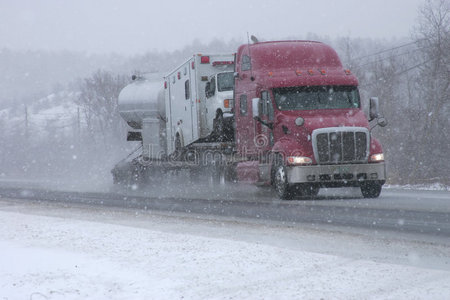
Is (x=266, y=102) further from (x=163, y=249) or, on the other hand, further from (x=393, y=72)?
(x=393, y=72)

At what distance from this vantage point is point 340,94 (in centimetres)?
1565

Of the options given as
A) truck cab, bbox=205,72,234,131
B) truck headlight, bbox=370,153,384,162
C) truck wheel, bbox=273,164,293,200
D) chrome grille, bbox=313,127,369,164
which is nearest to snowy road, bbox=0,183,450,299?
truck wheel, bbox=273,164,293,200

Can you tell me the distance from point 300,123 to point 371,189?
2476mm

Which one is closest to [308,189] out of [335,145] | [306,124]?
[335,145]

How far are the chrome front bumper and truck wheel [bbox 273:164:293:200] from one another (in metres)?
0.32

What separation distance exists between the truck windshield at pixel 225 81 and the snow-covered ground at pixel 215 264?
8.19m

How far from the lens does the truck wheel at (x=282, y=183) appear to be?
49.3 ft

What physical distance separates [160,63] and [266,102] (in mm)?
95556

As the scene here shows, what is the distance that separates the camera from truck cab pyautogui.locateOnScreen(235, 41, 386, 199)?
14.6 metres

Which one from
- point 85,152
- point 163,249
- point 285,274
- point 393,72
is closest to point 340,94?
point 163,249

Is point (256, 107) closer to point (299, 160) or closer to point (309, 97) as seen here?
point (309, 97)

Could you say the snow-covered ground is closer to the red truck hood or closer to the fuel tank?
the red truck hood

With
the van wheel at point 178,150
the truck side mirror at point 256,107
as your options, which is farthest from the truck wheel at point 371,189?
the van wheel at point 178,150

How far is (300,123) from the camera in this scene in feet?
48.9
